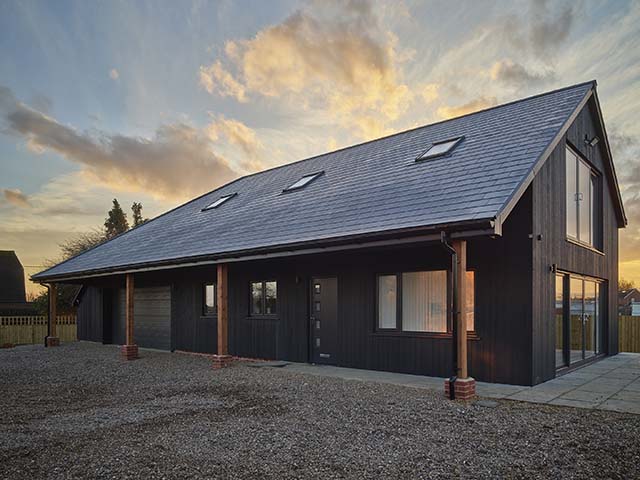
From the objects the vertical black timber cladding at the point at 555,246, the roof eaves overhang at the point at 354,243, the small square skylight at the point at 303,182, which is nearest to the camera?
the roof eaves overhang at the point at 354,243

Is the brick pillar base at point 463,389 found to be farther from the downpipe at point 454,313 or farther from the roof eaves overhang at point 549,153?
the roof eaves overhang at point 549,153

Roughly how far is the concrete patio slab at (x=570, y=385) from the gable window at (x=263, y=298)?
193 cm

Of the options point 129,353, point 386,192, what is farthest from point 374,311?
point 129,353

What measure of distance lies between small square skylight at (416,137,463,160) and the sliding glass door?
11.9 ft

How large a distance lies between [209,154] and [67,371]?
38.1ft

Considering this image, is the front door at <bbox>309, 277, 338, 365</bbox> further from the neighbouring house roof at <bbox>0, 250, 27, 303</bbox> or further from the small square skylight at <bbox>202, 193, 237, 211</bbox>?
the neighbouring house roof at <bbox>0, 250, 27, 303</bbox>

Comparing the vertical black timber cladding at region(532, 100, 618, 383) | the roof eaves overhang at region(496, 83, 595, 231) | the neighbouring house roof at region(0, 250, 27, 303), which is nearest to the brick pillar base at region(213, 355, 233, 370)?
the vertical black timber cladding at region(532, 100, 618, 383)

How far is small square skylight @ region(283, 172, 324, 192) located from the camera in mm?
14884

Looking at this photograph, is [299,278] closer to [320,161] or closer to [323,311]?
[323,311]

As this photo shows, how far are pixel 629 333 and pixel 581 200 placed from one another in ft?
22.4

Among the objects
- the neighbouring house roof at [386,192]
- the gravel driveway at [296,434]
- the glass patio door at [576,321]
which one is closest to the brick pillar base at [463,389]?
the gravel driveway at [296,434]

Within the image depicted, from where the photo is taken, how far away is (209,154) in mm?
21578

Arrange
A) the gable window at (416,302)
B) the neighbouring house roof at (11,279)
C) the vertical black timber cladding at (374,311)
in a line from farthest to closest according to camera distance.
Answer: the neighbouring house roof at (11,279), the gable window at (416,302), the vertical black timber cladding at (374,311)

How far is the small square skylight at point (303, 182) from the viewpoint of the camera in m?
14.9
